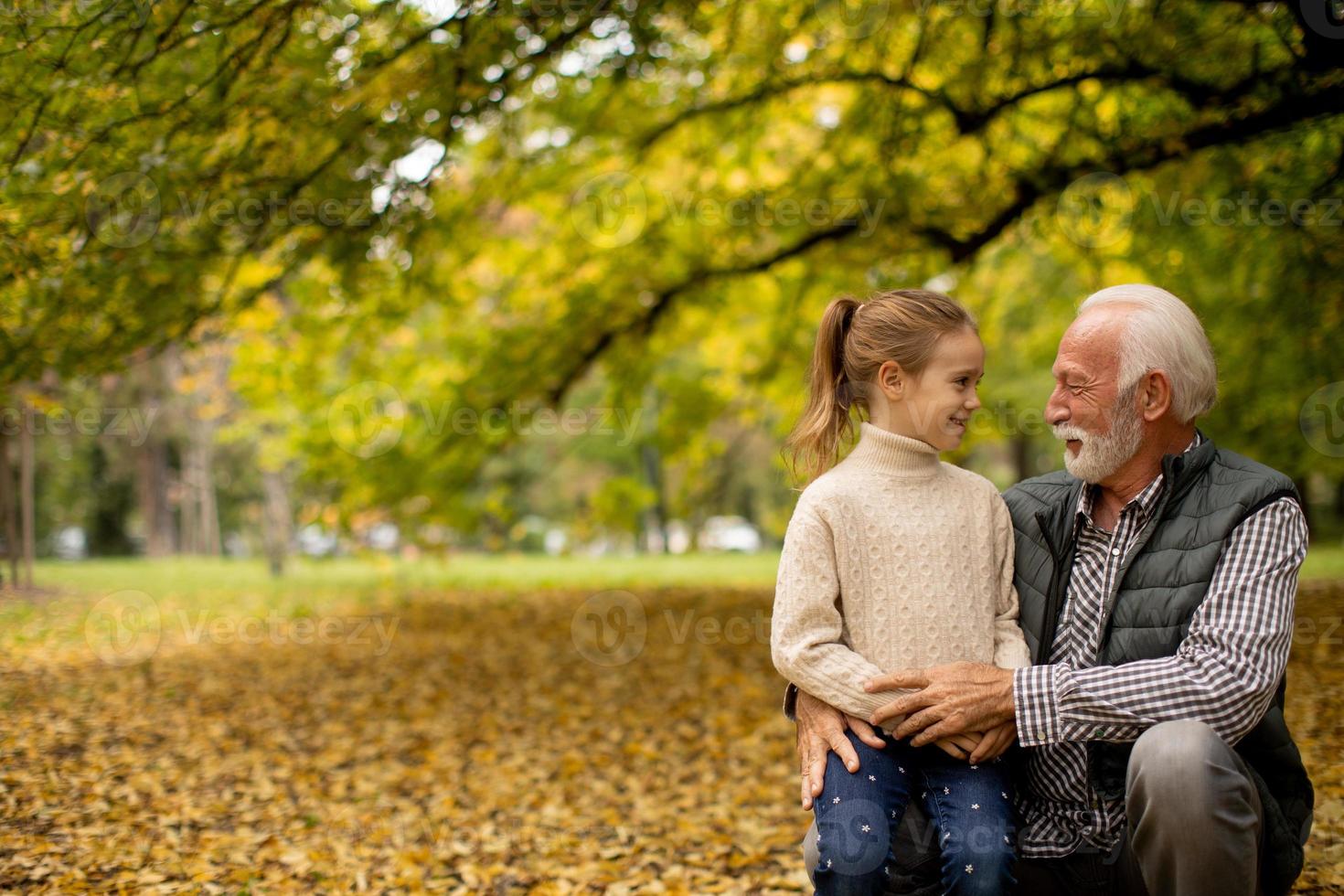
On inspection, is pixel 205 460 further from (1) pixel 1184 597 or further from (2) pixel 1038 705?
(1) pixel 1184 597

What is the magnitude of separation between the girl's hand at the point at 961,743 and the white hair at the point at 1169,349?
874 millimetres

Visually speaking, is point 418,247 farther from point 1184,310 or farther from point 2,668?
point 1184,310

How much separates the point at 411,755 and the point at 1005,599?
4.07 m

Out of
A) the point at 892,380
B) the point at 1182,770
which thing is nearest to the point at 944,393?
the point at 892,380

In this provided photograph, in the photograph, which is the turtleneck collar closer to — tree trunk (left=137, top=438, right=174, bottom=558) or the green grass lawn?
the green grass lawn

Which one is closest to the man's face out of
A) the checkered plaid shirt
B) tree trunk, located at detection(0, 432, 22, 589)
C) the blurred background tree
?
the checkered plaid shirt

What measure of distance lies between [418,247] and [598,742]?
352 centimetres

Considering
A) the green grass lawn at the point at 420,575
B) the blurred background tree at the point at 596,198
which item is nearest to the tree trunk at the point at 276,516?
the green grass lawn at the point at 420,575

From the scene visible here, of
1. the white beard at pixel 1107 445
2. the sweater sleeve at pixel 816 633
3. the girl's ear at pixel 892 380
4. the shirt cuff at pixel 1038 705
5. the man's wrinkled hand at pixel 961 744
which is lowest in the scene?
the man's wrinkled hand at pixel 961 744

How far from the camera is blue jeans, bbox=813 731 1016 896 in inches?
82.7

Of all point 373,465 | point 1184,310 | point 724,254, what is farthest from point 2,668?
point 1184,310

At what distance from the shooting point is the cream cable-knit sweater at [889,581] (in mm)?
2271

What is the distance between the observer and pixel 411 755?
18.1 ft

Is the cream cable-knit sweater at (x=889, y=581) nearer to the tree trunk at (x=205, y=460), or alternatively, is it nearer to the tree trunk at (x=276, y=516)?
the tree trunk at (x=276, y=516)
